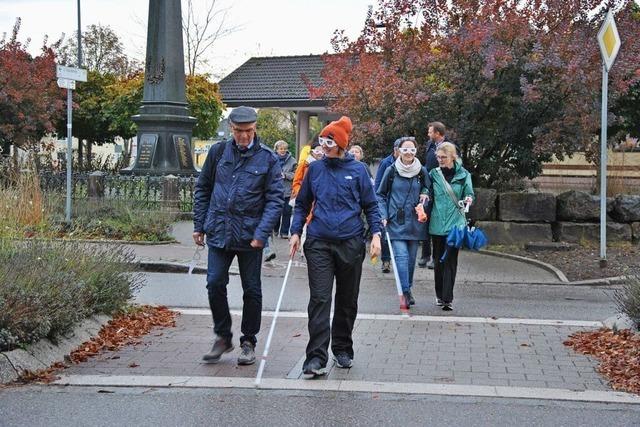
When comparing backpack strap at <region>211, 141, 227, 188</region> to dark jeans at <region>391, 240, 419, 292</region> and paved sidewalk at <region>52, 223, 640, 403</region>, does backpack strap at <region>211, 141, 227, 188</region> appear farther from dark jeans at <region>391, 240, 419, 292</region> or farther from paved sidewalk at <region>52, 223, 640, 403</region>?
dark jeans at <region>391, 240, 419, 292</region>

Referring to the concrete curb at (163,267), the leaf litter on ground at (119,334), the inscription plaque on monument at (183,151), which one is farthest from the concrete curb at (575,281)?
the inscription plaque on monument at (183,151)

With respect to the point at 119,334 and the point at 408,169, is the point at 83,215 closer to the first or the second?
the point at 408,169

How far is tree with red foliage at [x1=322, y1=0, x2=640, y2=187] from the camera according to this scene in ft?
45.4

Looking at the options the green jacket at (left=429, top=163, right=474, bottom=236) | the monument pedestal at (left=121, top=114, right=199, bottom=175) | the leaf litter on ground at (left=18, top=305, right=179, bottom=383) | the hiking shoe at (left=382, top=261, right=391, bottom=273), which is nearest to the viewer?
the leaf litter on ground at (left=18, top=305, right=179, bottom=383)

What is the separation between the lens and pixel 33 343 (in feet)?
21.0

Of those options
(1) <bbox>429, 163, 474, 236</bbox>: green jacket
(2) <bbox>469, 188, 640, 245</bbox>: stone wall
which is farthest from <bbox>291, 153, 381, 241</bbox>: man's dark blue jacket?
(2) <bbox>469, 188, 640, 245</bbox>: stone wall

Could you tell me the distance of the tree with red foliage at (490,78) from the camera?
13828 mm

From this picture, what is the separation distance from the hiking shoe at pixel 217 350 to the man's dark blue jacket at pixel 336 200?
3.33ft

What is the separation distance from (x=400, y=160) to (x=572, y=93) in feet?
19.1

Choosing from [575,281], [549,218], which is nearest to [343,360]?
[575,281]

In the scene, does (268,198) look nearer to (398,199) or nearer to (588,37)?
(398,199)

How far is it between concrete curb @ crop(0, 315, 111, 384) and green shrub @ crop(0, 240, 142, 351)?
70mm

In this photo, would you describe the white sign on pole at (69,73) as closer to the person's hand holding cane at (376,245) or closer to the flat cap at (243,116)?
the flat cap at (243,116)

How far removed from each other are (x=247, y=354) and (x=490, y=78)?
8.35m
